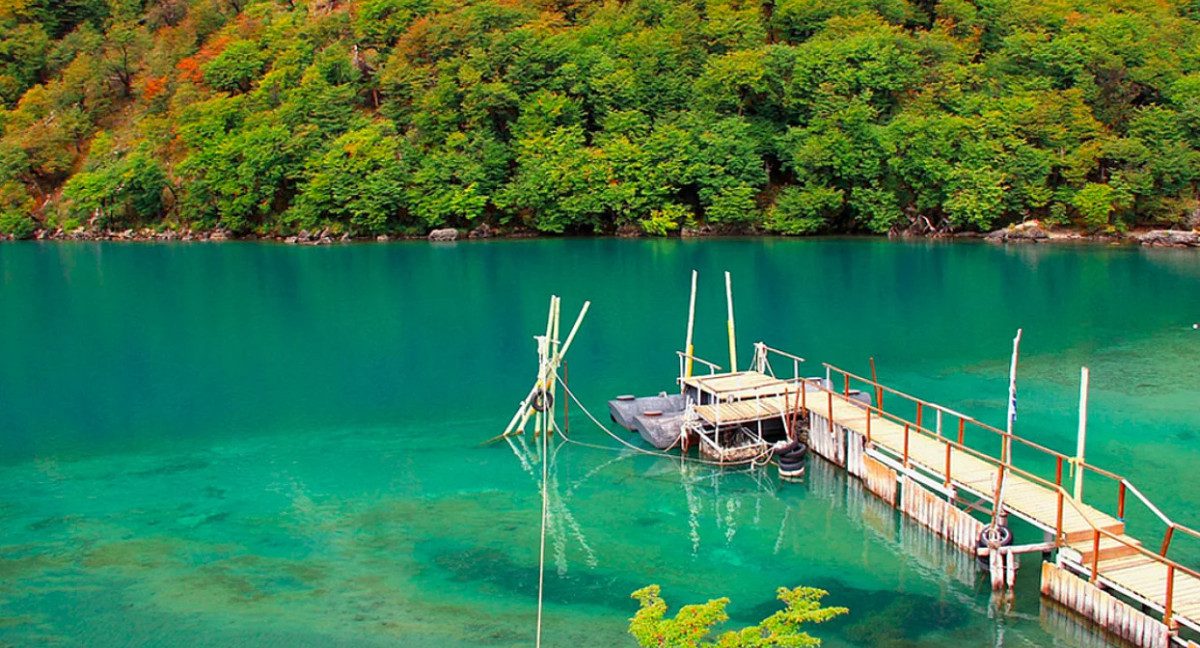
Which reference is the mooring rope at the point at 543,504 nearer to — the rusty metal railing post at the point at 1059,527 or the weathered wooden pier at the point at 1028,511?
the weathered wooden pier at the point at 1028,511

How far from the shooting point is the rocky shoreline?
67.1 m

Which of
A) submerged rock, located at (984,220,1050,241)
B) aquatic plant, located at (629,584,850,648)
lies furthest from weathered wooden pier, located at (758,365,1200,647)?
submerged rock, located at (984,220,1050,241)

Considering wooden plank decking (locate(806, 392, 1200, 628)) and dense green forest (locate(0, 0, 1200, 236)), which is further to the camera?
dense green forest (locate(0, 0, 1200, 236))

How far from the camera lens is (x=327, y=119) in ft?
296

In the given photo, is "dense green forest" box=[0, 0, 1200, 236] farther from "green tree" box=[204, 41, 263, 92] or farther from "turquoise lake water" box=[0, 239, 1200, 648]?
"turquoise lake water" box=[0, 239, 1200, 648]

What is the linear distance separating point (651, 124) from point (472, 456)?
61.1m

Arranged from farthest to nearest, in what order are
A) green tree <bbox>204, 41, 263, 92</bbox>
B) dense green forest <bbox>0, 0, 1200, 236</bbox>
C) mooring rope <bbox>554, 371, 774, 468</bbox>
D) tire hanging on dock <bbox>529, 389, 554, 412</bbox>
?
green tree <bbox>204, 41, 263, 92</bbox>, dense green forest <bbox>0, 0, 1200, 236</bbox>, tire hanging on dock <bbox>529, 389, 554, 412</bbox>, mooring rope <bbox>554, 371, 774, 468</bbox>

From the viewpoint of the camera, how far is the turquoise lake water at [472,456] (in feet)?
61.0

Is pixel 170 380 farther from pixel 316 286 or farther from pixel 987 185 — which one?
pixel 987 185

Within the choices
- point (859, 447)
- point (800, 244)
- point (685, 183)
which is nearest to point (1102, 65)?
point (800, 244)

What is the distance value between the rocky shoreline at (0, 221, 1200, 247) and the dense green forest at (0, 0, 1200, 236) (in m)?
1.01

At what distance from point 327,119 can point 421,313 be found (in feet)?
159

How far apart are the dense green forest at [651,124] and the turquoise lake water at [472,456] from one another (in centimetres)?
1716

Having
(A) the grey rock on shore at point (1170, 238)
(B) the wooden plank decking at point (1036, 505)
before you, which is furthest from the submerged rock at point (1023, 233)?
(B) the wooden plank decking at point (1036, 505)
